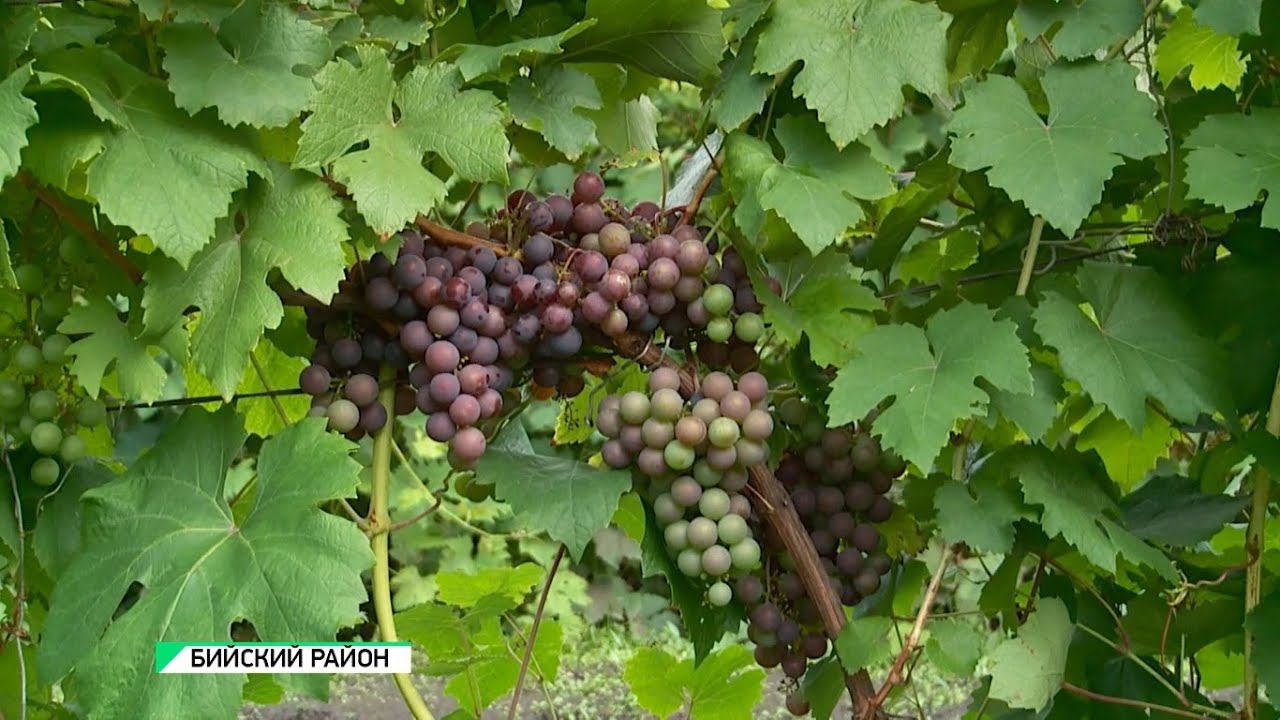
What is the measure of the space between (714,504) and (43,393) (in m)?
0.58

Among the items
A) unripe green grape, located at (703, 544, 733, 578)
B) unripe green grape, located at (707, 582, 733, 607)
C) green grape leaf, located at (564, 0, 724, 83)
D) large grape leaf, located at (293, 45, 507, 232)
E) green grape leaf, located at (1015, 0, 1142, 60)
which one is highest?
green grape leaf, located at (1015, 0, 1142, 60)

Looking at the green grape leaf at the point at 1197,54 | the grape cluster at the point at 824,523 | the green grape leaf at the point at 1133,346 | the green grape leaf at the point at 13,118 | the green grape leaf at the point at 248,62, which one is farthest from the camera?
the green grape leaf at the point at 1197,54

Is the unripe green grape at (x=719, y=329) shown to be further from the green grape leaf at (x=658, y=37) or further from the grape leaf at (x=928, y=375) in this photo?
the green grape leaf at (x=658, y=37)

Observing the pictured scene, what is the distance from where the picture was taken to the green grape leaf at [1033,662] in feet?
3.88

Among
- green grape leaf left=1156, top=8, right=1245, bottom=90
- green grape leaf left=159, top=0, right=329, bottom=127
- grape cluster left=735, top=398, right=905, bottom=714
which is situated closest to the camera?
green grape leaf left=159, top=0, right=329, bottom=127

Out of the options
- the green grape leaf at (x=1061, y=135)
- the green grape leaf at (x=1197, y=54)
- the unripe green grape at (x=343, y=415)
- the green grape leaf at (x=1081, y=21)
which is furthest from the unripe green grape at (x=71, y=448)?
the green grape leaf at (x=1197, y=54)

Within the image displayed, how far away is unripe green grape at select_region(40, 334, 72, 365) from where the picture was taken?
1.11 m

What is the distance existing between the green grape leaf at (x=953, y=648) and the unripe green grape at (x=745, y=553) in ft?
0.57

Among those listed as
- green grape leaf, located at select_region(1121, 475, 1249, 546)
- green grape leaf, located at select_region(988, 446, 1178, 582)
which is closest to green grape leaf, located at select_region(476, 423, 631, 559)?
green grape leaf, located at select_region(988, 446, 1178, 582)

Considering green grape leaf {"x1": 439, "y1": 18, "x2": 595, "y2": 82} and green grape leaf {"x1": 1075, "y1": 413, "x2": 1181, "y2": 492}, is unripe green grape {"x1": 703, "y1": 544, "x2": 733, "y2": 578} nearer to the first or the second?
green grape leaf {"x1": 439, "y1": 18, "x2": 595, "y2": 82}

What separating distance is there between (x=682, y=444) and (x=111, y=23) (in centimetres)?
59

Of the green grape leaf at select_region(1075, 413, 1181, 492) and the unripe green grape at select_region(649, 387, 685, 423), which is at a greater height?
the unripe green grape at select_region(649, 387, 685, 423)

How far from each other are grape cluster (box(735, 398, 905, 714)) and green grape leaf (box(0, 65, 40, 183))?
717mm

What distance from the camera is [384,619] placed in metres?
1.09
